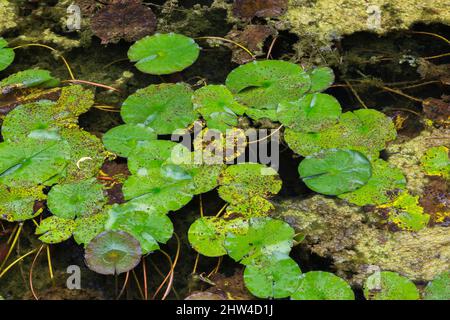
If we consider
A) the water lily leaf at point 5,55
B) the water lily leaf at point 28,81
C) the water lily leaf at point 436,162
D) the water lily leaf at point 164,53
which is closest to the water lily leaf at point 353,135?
the water lily leaf at point 436,162

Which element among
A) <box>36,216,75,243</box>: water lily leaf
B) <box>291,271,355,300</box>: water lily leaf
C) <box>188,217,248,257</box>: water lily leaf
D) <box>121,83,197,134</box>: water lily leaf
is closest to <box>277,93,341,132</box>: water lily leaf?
<box>121,83,197,134</box>: water lily leaf

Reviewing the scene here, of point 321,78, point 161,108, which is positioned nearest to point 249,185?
point 161,108

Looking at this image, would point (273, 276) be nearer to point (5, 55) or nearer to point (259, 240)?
point (259, 240)

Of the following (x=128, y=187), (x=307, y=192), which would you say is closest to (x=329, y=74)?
(x=307, y=192)

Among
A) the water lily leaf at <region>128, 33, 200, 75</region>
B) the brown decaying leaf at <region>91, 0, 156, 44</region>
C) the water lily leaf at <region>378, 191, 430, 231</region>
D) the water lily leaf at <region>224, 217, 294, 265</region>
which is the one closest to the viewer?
the water lily leaf at <region>224, 217, 294, 265</region>

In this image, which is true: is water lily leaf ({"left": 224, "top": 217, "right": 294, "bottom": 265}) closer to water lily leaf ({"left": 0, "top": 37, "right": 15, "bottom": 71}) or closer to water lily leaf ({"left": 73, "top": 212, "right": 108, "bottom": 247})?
water lily leaf ({"left": 73, "top": 212, "right": 108, "bottom": 247})

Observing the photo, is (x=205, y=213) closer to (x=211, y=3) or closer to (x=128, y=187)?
(x=128, y=187)
